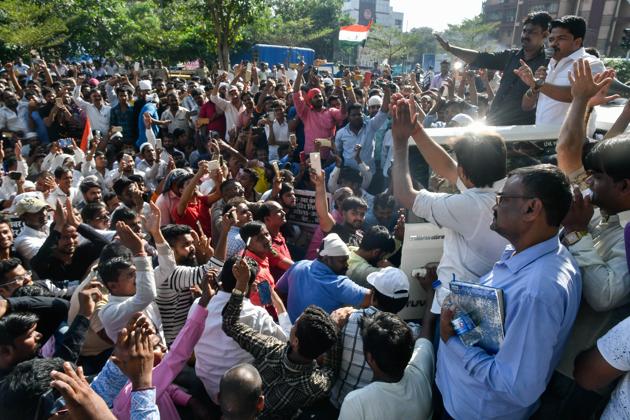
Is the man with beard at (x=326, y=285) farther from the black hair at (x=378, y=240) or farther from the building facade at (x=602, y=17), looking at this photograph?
the building facade at (x=602, y=17)

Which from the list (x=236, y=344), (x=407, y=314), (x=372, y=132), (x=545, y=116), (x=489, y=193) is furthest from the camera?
(x=372, y=132)

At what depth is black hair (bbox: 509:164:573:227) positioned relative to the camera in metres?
1.63

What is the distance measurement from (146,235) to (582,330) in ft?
12.4

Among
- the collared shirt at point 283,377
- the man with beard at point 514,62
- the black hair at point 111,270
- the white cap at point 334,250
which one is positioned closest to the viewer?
the collared shirt at point 283,377

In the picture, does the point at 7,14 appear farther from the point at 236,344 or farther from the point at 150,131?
the point at 236,344

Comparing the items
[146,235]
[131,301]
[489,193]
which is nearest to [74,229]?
[146,235]

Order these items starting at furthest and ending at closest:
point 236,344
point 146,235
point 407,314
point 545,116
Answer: point 146,235 < point 545,116 < point 407,314 < point 236,344

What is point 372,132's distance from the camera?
645cm

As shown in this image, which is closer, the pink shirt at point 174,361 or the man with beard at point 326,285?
the pink shirt at point 174,361

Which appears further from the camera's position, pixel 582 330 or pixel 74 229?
pixel 74 229

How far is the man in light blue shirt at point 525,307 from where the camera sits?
60.9 inches

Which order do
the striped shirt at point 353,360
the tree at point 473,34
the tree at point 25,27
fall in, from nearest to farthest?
the striped shirt at point 353,360 < the tree at point 25,27 < the tree at point 473,34

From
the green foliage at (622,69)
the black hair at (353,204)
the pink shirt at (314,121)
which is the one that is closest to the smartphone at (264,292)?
the black hair at (353,204)

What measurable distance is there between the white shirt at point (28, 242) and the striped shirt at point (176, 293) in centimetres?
159
